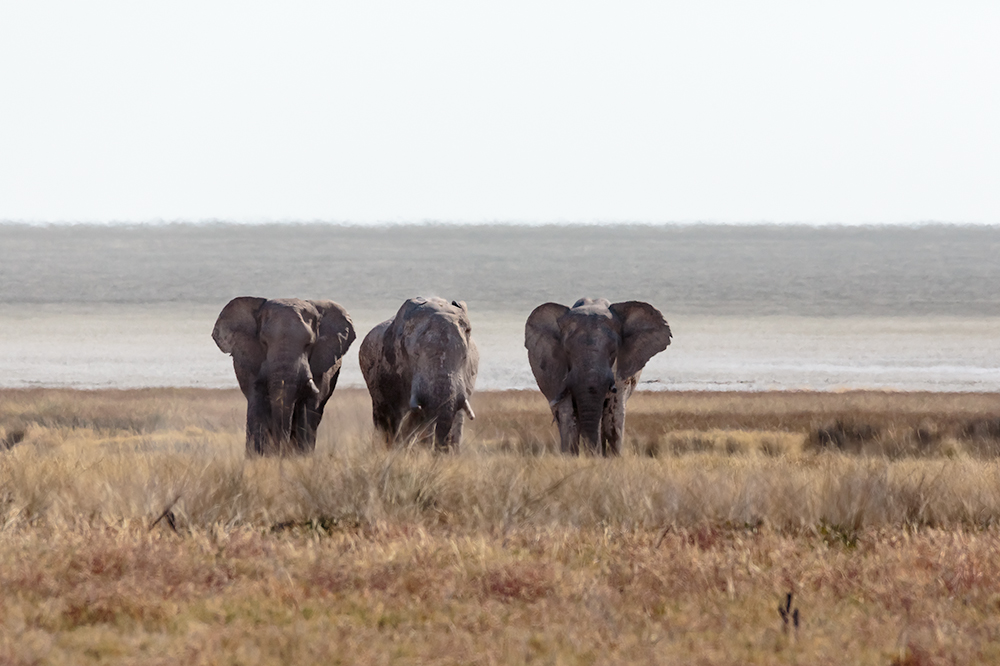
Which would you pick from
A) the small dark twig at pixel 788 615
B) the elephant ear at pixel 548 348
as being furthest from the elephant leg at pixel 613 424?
the small dark twig at pixel 788 615

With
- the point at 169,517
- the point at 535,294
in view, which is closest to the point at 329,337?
the point at 169,517

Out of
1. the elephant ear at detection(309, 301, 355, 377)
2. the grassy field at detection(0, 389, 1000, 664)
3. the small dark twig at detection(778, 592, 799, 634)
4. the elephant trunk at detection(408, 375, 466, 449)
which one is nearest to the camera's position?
the grassy field at detection(0, 389, 1000, 664)

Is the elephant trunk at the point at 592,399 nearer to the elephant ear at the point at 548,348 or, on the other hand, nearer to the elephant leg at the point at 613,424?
the elephant leg at the point at 613,424

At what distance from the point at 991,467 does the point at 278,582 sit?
26.4 feet

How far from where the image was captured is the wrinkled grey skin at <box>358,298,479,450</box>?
1509 cm

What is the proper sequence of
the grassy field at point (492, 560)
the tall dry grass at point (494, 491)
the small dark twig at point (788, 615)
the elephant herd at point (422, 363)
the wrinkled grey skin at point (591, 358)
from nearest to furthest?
the grassy field at point (492, 560) → the small dark twig at point (788, 615) → the tall dry grass at point (494, 491) → the elephant herd at point (422, 363) → the wrinkled grey skin at point (591, 358)

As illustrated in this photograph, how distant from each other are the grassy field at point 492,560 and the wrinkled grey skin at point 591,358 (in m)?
1.89

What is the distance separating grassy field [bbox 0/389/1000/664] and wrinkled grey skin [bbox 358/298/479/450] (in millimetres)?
1263

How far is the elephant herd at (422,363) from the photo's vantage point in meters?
15.3

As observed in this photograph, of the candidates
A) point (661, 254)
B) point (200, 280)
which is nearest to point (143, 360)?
point (200, 280)

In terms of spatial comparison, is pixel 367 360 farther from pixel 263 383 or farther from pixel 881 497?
→ pixel 881 497

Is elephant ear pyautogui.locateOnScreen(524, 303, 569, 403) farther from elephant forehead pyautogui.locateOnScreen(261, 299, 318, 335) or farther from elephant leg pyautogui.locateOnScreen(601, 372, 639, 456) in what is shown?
elephant forehead pyautogui.locateOnScreen(261, 299, 318, 335)

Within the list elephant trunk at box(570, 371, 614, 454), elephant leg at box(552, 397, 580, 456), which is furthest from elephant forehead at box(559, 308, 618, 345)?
elephant leg at box(552, 397, 580, 456)

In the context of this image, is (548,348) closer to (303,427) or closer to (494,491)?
(303,427)
